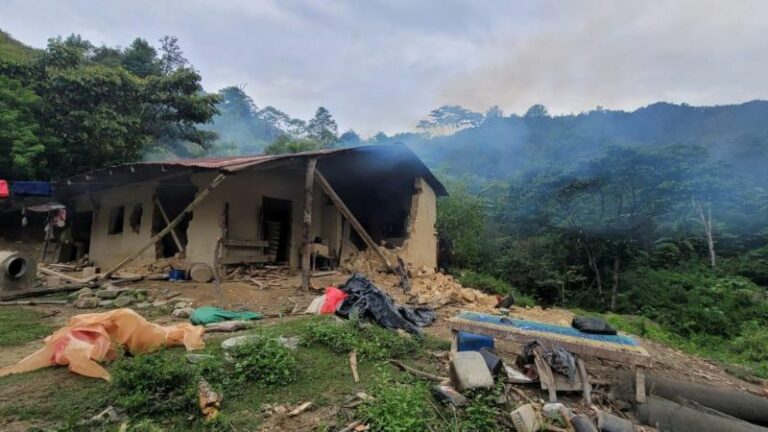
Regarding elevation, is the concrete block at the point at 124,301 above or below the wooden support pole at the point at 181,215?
below

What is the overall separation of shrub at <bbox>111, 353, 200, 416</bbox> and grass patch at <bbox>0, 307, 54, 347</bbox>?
2852 mm

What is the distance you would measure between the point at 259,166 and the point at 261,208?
2.38 m

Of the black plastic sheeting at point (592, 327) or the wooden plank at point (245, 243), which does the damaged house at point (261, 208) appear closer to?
the wooden plank at point (245, 243)

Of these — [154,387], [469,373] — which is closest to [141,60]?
[154,387]

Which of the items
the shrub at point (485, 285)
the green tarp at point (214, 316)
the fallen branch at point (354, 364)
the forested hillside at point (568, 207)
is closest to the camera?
the fallen branch at point (354, 364)

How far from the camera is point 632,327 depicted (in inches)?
345

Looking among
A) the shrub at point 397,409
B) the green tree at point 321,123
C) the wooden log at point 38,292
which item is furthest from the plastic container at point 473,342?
the green tree at point 321,123

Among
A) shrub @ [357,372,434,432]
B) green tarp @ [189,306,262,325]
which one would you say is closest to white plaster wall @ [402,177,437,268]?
green tarp @ [189,306,262,325]

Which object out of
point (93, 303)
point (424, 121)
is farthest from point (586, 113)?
point (93, 303)

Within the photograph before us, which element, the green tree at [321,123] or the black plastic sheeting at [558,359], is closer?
the black plastic sheeting at [558,359]

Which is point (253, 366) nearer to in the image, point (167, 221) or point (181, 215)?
point (181, 215)

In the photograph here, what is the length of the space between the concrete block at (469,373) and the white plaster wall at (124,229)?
895 cm

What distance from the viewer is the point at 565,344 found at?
14.6ft

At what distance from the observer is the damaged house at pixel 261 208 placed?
897 cm
